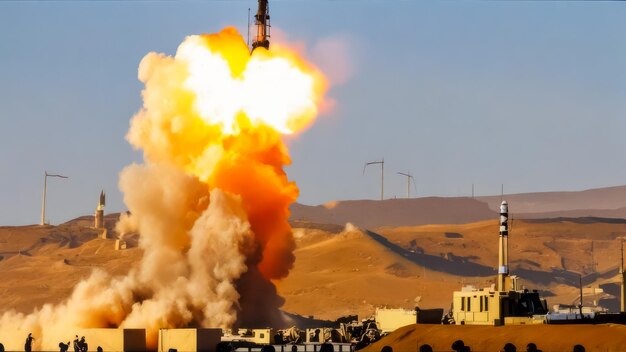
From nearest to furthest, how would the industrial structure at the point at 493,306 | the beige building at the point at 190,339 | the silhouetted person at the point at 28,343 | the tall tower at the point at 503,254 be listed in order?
the beige building at the point at 190,339 → the industrial structure at the point at 493,306 → the silhouetted person at the point at 28,343 → the tall tower at the point at 503,254

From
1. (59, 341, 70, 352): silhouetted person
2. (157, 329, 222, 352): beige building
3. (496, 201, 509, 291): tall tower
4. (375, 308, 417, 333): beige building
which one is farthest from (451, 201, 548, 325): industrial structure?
(59, 341, 70, 352): silhouetted person

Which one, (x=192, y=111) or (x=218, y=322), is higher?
(x=192, y=111)

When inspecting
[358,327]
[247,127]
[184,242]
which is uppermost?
[247,127]

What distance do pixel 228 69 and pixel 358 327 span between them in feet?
89.0

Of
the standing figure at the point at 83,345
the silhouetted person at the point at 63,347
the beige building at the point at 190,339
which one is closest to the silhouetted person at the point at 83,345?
the standing figure at the point at 83,345

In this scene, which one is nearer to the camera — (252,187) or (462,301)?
(462,301)

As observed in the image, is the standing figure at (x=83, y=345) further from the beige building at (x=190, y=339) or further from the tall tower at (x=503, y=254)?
the tall tower at (x=503, y=254)

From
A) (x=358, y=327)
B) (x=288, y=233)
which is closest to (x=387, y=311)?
(x=358, y=327)

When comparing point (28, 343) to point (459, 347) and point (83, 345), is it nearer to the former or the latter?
point (83, 345)

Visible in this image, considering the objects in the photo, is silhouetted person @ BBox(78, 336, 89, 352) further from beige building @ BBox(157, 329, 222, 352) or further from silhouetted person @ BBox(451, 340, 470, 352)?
silhouetted person @ BBox(451, 340, 470, 352)

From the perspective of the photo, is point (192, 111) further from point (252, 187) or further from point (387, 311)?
point (387, 311)

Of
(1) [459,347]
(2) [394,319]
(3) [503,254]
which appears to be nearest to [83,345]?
(2) [394,319]

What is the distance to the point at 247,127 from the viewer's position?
428ft

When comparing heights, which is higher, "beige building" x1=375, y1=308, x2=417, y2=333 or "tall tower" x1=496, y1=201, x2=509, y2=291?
"tall tower" x1=496, y1=201, x2=509, y2=291
